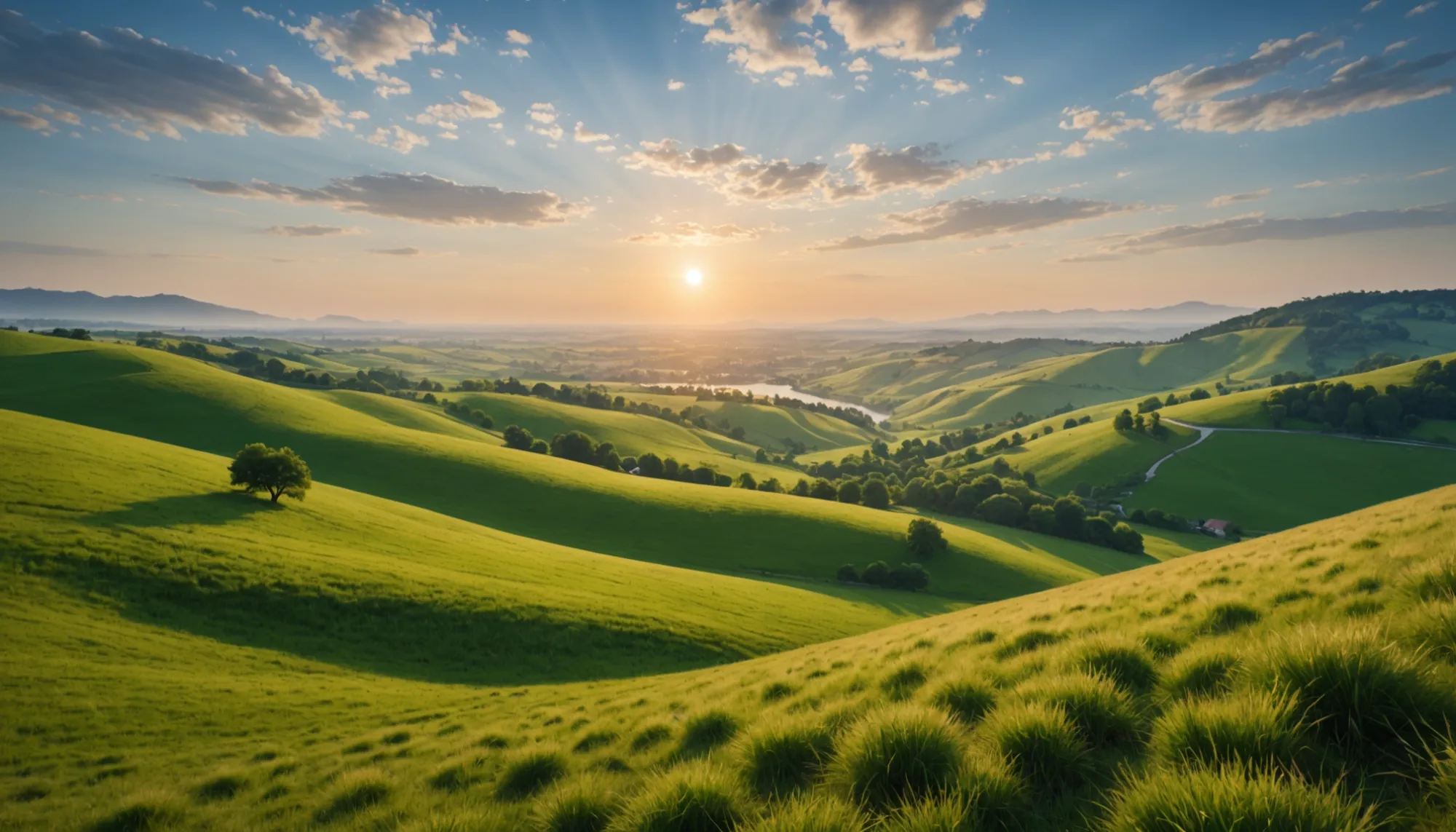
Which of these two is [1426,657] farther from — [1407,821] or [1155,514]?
[1155,514]

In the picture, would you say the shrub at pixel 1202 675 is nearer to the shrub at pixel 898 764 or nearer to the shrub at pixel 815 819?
the shrub at pixel 898 764

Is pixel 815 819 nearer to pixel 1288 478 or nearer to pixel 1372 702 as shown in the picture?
pixel 1372 702

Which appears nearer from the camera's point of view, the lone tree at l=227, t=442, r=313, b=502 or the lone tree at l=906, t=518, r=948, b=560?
the lone tree at l=227, t=442, r=313, b=502

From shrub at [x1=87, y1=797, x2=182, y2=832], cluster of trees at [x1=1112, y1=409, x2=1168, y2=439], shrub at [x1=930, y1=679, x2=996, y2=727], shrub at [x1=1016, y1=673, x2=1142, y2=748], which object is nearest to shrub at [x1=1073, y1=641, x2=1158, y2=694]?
shrub at [x1=1016, y1=673, x2=1142, y2=748]

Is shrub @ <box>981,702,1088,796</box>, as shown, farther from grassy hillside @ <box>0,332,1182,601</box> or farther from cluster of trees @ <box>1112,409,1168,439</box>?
cluster of trees @ <box>1112,409,1168,439</box>

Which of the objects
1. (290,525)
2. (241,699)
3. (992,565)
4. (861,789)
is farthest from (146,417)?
(992,565)
